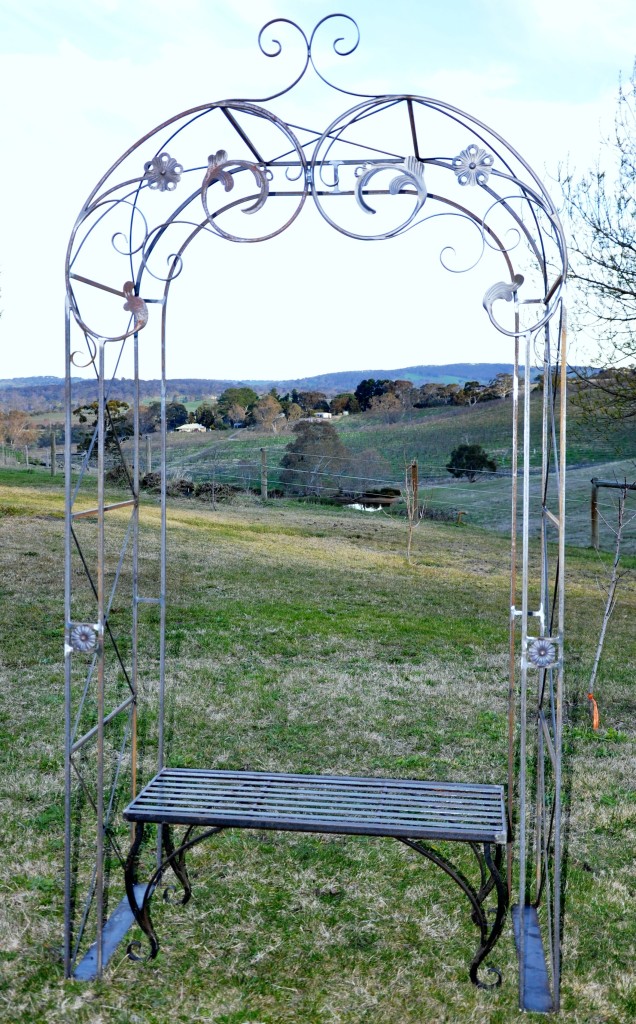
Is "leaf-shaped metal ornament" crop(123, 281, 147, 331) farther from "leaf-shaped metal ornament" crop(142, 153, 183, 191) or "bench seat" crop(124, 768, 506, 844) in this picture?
"bench seat" crop(124, 768, 506, 844)

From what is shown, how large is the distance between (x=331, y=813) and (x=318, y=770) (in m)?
1.92

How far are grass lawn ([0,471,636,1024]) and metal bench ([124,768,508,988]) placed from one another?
0.23m

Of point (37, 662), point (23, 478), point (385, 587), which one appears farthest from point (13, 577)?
point (23, 478)

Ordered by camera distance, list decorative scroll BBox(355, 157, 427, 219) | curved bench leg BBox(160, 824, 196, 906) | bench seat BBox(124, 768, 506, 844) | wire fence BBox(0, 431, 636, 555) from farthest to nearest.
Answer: wire fence BBox(0, 431, 636, 555) → curved bench leg BBox(160, 824, 196, 906) → bench seat BBox(124, 768, 506, 844) → decorative scroll BBox(355, 157, 427, 219)

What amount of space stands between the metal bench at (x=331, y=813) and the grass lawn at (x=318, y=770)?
0.23 meters

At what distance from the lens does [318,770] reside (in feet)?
16.5

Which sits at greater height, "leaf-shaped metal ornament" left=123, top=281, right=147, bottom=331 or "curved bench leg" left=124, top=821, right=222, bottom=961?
"leaf-shaped metal ornament" left=123, top=281, right=147, bottom=331

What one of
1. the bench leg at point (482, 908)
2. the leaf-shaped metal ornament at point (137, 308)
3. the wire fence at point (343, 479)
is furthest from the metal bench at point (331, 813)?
the wire fence at point (343, 479)

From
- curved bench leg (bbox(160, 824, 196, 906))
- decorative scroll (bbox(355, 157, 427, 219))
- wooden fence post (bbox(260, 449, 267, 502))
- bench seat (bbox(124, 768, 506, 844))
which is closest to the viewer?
decorative scroll (bbox(355, 157, 427, 219))

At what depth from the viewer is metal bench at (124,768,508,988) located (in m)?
2.96

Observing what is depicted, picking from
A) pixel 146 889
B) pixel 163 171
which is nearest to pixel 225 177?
pixel 163 171

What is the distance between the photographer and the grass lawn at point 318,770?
2980mm

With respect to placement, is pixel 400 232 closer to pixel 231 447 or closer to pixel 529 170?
pixel 529 170

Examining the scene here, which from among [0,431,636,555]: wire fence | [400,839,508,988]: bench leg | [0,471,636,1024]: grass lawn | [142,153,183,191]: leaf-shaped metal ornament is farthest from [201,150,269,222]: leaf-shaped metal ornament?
[0,431,636,555]: wire fence
